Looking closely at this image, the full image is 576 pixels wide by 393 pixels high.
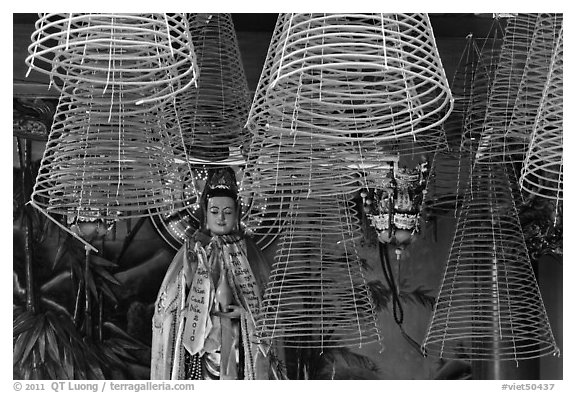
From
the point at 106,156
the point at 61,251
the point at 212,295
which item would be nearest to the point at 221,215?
the point at 212,295

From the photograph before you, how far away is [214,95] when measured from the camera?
2.99 metres

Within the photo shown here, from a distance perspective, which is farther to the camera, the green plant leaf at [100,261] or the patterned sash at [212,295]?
the green plant leaf at [100,261]

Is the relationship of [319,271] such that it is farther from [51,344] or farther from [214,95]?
[51,344]

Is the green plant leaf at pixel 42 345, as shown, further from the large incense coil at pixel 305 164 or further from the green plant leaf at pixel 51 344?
the large incense coil at pixel 305 164

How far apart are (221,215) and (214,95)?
1154mm

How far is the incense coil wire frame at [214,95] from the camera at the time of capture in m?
2.97

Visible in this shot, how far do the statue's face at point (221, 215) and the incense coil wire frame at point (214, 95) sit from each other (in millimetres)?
1005

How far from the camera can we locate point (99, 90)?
2035 mm

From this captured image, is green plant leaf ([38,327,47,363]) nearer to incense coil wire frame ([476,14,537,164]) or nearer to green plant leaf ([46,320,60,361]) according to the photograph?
green plant leaf ([46,320,60,361])

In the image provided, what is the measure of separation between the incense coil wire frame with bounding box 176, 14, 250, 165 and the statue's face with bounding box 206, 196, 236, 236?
1.01 meters

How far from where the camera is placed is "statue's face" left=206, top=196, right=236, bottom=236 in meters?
4.06

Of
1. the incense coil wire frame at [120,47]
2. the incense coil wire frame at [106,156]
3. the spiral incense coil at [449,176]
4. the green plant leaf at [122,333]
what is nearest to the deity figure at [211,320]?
the green plant leaf at [122,333]

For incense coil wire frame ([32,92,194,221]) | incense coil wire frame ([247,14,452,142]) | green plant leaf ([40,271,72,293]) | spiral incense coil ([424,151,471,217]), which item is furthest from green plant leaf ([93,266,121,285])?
incense coil wire frame ([247,14,452,142])
